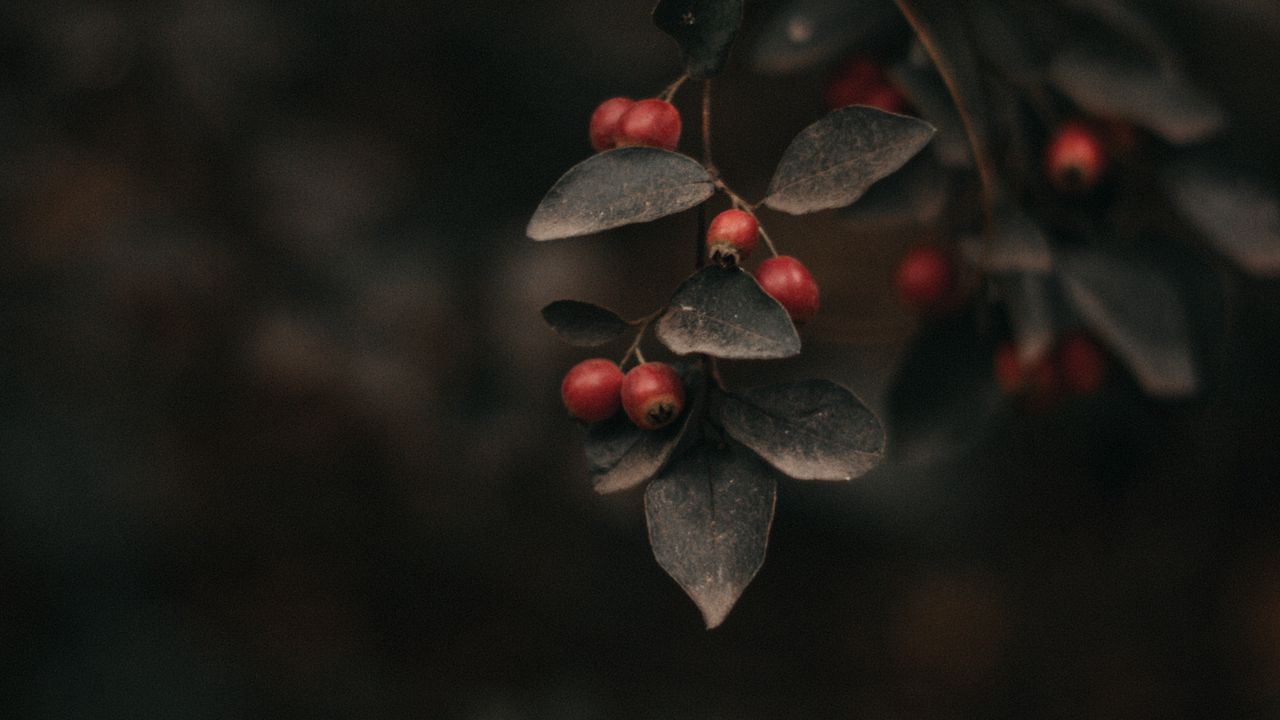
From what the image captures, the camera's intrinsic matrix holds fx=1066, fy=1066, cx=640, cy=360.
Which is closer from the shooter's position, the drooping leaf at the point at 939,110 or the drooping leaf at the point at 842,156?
the drooping leaf at the point at 842,156

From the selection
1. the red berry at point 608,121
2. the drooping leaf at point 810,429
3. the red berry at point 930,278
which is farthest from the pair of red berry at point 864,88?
the drooping leaf at point 810,429

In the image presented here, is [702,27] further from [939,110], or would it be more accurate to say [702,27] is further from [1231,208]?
[1231,208]

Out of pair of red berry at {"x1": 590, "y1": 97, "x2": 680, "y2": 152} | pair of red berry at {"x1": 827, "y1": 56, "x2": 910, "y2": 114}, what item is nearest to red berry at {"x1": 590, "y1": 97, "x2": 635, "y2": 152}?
pair of red berry at {"x1": 590, "y1": 97, "x2": 680, "y2": 152}

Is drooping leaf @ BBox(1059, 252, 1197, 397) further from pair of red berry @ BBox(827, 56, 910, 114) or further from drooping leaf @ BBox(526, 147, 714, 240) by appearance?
drooping leaf @ BBox(526, 147, 714, 240)

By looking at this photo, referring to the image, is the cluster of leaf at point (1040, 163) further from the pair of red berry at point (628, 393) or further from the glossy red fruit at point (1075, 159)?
the pair of red berry at point (628, 393)

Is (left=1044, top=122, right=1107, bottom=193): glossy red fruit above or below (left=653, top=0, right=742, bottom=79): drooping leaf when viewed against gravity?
below
